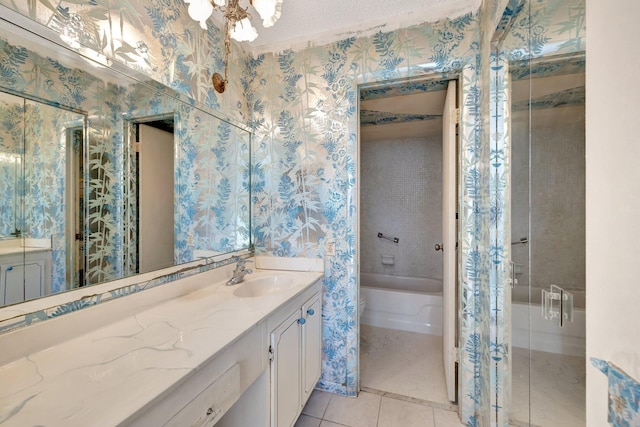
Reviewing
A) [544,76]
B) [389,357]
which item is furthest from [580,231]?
[389,357]

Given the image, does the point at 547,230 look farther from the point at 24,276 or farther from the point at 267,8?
the point at 24,276

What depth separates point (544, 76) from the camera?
0.94 meters

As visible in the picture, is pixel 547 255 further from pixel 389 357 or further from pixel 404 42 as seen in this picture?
pixel 389 357

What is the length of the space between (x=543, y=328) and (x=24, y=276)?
1845mm

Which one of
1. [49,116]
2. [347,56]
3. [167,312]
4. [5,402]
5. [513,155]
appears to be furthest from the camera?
[347,56]

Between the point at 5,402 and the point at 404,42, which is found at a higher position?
the point at 404,42

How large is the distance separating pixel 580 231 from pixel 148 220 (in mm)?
1638

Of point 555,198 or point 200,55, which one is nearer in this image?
point 555,198

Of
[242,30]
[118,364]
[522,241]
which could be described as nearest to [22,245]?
[118,364]

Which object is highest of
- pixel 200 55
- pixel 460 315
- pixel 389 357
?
pixel 200 55

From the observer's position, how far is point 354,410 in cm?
157

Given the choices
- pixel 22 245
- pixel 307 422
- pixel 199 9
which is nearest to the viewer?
pixel 22 245

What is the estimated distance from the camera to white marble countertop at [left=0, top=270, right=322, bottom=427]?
20.2 inches

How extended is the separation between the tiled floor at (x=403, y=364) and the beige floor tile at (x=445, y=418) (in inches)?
2.9
